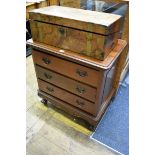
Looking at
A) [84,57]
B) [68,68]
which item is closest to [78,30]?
[84,57]

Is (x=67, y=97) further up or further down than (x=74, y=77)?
further down

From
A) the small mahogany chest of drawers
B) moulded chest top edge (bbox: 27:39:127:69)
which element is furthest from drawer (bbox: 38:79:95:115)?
moulded chest top edge (bbox: 27:39:127:69)

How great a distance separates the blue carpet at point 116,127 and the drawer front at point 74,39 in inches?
30.8

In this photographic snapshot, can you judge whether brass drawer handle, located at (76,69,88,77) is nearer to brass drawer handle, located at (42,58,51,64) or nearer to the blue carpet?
brass drawer handle, located at (42,58,51,64)

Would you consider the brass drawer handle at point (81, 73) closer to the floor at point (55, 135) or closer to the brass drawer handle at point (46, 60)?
the brass drawer handle at point (46, 60)

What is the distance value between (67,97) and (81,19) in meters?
0.71

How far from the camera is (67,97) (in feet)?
4.88

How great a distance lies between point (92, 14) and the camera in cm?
121

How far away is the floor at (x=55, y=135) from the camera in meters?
1.38

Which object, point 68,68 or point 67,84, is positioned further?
point 67,84

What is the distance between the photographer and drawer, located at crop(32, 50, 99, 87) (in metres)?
1.18

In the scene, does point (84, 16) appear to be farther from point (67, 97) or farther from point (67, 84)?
point (67, 97)

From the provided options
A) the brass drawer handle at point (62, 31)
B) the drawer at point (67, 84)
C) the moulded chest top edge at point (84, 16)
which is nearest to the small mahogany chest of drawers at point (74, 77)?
the drawer at point (67, 84)
